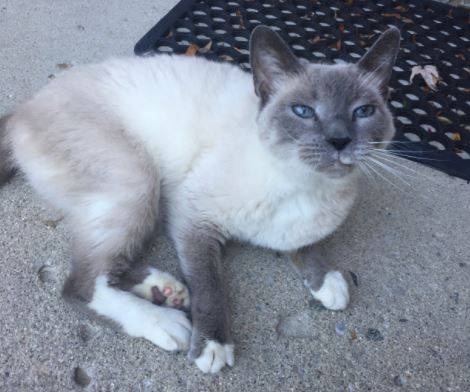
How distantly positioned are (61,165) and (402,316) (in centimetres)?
162

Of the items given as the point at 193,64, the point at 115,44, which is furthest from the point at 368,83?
the point at 115,44

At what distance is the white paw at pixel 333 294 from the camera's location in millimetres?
1858

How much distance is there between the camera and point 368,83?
193 cm

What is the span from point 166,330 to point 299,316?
554 millimetres

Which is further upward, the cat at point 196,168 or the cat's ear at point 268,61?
the cat's ear at point 268,61

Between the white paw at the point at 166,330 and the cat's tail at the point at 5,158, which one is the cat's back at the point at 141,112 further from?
the white paw at the point at 166,330

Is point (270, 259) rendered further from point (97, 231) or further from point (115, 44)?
point (115, 44)

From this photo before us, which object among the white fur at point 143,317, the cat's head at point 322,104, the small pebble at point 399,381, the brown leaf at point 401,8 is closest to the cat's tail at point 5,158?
the white fur at point 143,317

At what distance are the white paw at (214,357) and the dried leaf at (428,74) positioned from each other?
2279 mm

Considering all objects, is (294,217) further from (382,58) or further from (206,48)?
(206,48)

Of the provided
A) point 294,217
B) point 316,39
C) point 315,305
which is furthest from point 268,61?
point 316,39

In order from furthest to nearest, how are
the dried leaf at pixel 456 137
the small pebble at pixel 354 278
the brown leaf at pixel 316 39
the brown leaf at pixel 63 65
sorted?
the brown leaf at pixel 316 39 < the brown leaf at pixel 63 65 < the dried leaf at pixel 456 137 < the small pebble at pixel 354 278

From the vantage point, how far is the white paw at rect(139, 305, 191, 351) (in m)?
1.68

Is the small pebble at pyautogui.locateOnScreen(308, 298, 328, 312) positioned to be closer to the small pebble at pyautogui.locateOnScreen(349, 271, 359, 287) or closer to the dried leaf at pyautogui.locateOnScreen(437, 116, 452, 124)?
the small pebble at pyautogui.locateOnScreen(349, 271, 359, 287)
